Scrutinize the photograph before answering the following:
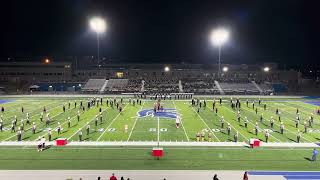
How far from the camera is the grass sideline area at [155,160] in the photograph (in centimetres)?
1781

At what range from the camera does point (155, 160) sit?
18.9m

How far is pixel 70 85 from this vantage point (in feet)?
257

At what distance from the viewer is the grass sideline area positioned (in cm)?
1781

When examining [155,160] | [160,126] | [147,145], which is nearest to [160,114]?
[160,126]

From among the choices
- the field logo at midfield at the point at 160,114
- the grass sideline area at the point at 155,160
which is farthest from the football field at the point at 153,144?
the field logo at midfield at the point at 160,114

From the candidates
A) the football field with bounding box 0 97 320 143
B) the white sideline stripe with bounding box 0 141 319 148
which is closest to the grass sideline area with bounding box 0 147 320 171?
the white sideline stripe with bounding box 0 141 319 148

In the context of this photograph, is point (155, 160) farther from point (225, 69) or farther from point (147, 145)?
point (225, 69)

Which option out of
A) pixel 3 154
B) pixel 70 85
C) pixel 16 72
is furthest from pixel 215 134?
pixel 16 72

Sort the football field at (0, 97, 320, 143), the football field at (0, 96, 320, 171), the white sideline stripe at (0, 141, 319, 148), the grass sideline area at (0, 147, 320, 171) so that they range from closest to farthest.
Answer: the grass sideline area at (0, 147, 320, 171) < the football field at (0, 96, 320, 171) < the white sideline stripe at (0, 141, 319, 148) < the football field at (0, 97, 320, 143)

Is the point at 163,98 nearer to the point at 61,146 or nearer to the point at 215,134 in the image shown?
the point at 215,134

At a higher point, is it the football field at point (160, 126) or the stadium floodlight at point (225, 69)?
the stadium floodlight at point (225, 69)

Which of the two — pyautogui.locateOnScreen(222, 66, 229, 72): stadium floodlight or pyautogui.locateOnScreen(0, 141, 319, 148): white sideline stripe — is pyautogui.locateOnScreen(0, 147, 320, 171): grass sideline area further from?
pyautogui.locateOnScreen(222, 66, 229, 72): stadium floodlight

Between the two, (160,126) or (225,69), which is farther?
(225,69)

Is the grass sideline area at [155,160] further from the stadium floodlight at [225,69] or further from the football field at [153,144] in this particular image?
the stadium floodlight at [225,69]
